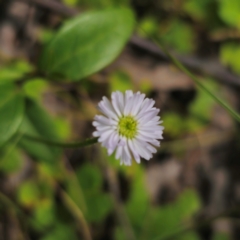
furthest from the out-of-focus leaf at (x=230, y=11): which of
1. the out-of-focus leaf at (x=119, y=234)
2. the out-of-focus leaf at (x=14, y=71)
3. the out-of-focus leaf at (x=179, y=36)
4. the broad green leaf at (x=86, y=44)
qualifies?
the out-of-focus leaf at (x=119, y=234)

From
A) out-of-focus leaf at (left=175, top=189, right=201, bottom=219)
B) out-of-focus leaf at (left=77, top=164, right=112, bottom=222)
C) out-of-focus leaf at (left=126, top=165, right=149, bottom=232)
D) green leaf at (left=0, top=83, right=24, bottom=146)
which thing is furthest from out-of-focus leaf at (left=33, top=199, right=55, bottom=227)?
green leaf at (left=0, top=83, right=24, bottom=146)

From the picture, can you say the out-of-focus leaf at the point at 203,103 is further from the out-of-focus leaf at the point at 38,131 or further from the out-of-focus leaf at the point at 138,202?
the out-of-focus leaf at the point at 38,131

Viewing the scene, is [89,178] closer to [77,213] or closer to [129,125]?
[77,213]

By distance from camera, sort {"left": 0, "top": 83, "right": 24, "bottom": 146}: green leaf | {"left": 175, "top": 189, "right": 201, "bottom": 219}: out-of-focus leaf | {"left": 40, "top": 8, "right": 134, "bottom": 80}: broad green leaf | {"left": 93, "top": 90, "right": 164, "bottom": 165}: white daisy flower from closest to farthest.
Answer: {"left": 93, "top": 90, "right": 164, "bottom": 165}: white daisy flower
{"left": 0, "top": 83, "right": 24, "bottom": 146}: green leaf
{"left": 40, "top": 8, "right": 134, "bottom": 80}: broad green leaf
{"left": 175, "top": 189, "right": 201, "bottom": 219}: out-of-focus leaf

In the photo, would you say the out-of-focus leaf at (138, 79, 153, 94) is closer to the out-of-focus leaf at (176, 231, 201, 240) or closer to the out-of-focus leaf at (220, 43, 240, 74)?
the out-of-focus leaf at (220, 43, 240, 74)

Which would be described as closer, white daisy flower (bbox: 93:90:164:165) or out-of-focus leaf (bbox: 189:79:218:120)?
white daisy flower (bbox: 93:90:164:165)

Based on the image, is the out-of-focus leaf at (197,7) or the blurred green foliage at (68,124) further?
the out-of-focus leaf at (197,7)

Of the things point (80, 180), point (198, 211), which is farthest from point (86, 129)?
point (198, 211)
